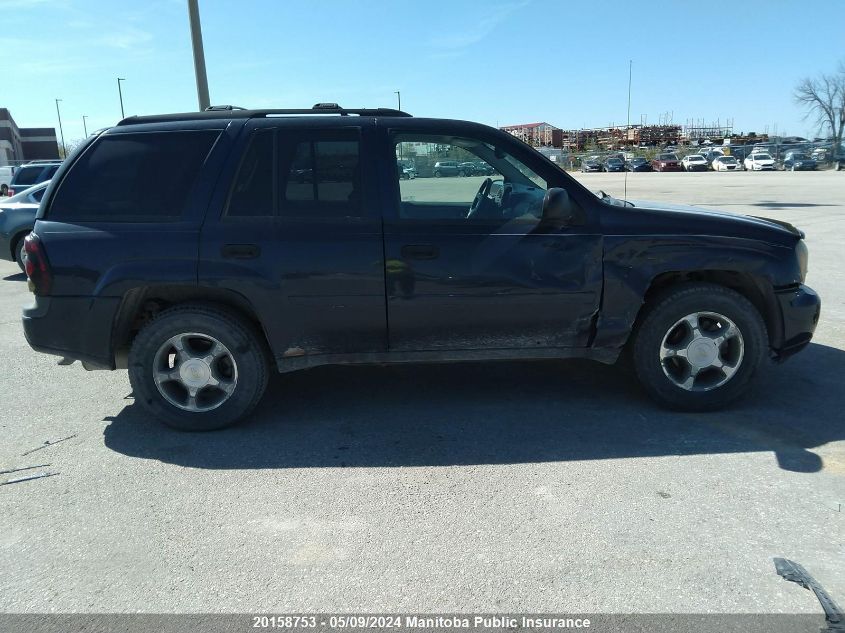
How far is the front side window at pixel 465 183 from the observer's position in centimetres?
412

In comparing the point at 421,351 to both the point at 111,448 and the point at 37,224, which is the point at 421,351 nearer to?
the point at 111,448

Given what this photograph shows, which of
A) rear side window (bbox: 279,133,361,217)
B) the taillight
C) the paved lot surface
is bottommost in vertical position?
the paved lot surface

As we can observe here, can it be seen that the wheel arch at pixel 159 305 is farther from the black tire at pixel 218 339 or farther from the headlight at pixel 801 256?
the headlight at pixel 801 256

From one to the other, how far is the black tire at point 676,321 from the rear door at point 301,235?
5.51 ft

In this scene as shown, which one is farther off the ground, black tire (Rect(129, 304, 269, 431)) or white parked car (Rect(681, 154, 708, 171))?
white parked car (Rect(681, 154, 708, 171))

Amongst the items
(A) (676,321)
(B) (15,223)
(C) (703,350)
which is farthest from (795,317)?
(B) (15,223)

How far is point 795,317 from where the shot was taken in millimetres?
4293

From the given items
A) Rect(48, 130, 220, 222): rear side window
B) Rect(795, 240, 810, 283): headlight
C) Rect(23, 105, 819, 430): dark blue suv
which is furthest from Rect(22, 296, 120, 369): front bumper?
Rect(795, 240, 810, 283): headlight

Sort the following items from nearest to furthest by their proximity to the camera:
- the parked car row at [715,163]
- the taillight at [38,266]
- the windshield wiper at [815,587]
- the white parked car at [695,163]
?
1. the windshield wiper at [815,587]
2. the taillight at [38,266]
3. the parked car row at [715,163]
4. the white parked car at [695,163]

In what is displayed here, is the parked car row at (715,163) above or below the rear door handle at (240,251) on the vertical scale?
above

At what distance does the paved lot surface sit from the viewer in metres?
2.70

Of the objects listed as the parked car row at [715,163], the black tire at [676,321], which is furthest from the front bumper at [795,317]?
the parked car row at [715,163]

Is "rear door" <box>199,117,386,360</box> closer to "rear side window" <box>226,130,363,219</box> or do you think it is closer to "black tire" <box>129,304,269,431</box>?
"rear side window" <box>226,130,363,219</box>

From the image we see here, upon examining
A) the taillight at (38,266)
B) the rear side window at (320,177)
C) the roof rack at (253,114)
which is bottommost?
the taillight at (38,266)
